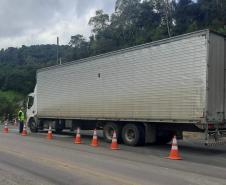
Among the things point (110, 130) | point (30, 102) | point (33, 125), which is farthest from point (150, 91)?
point (30, 102)

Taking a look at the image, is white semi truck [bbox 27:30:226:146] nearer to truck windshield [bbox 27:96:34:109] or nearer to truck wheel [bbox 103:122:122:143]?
truck wheel [bbox 103:122:122:143]

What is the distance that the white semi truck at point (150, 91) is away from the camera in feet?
45.1

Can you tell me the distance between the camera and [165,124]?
15.9 metres

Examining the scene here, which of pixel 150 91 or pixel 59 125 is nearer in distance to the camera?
pixel 150 91

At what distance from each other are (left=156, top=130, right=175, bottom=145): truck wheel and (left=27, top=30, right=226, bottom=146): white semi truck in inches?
1.1

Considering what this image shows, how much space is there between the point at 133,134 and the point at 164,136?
1377mm

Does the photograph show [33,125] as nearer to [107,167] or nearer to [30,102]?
[30,102]

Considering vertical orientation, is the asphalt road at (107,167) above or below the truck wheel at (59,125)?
below

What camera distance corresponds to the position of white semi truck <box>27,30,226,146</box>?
45.1 ft

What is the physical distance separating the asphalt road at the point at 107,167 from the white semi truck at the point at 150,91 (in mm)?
1270

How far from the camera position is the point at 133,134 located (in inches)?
659

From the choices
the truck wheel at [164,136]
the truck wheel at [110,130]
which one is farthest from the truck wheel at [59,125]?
the truck wheel at [164,136]

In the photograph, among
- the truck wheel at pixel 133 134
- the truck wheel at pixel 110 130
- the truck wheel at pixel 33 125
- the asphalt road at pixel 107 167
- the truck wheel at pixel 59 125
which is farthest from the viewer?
the truck wheel at pixel 33 125

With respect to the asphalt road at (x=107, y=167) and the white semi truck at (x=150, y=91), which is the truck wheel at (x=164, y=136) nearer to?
the white semi truck at (x=150, y=91)
